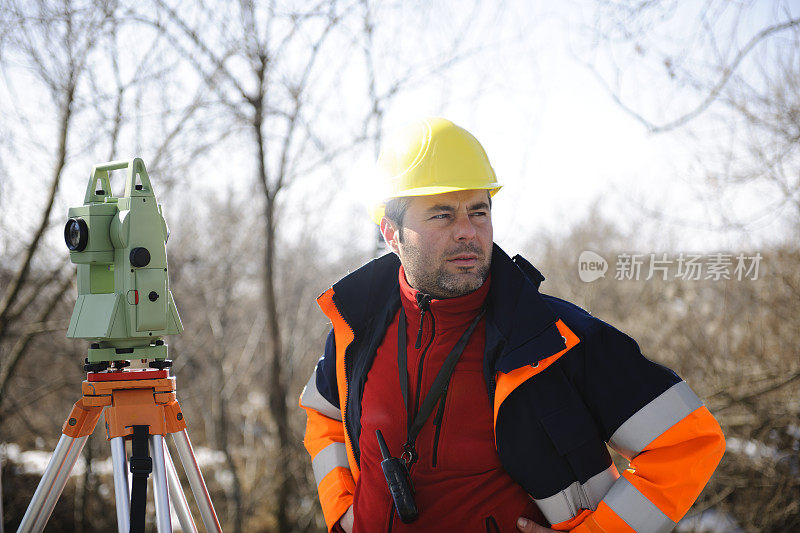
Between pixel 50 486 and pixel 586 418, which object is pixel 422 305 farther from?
pixel 50 486

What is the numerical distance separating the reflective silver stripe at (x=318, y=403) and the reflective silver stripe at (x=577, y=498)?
817 millimetres

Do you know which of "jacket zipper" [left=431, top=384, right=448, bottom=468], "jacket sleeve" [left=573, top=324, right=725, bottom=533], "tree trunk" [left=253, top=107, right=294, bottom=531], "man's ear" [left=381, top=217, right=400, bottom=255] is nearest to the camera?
"jacket sleeve" [left=573, top=324, right=725, bottom=533]

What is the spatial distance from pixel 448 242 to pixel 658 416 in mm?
713

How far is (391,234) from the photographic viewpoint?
2.04m

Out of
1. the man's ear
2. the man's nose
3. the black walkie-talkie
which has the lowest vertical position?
the black walkie-talkie

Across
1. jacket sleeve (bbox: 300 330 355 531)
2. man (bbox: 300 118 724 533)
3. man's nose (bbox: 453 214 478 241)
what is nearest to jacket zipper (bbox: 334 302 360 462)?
man (bbox: 300 118 724 533)

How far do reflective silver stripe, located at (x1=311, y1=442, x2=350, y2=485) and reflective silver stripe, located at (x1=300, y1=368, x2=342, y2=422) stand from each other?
99mm

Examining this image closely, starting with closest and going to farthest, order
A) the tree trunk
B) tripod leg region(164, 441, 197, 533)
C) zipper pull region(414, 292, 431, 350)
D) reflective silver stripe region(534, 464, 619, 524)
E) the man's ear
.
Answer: reflective silver stripe region(534, 464, 619, 524) → zipper pull region(414, 292, 431, 350) → the man's ear → tripod leg region(164, 441, 197, 533) → the tree trunk

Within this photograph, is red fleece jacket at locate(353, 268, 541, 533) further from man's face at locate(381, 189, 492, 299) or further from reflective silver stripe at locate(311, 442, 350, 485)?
reflective silver stripe at locate(311, 442, 350, 485)

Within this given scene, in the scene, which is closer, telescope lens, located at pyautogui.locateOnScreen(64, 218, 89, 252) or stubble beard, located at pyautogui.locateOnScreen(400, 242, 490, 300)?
stubble beard, located at pyautogui.locateOnScreen(400, 242, 490, 300)

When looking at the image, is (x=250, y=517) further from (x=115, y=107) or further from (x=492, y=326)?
(x=492, y=326)

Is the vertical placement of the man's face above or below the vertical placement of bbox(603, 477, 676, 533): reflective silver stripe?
above

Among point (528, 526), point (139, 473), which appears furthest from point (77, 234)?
point (528, 526)

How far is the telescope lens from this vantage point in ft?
6.70
